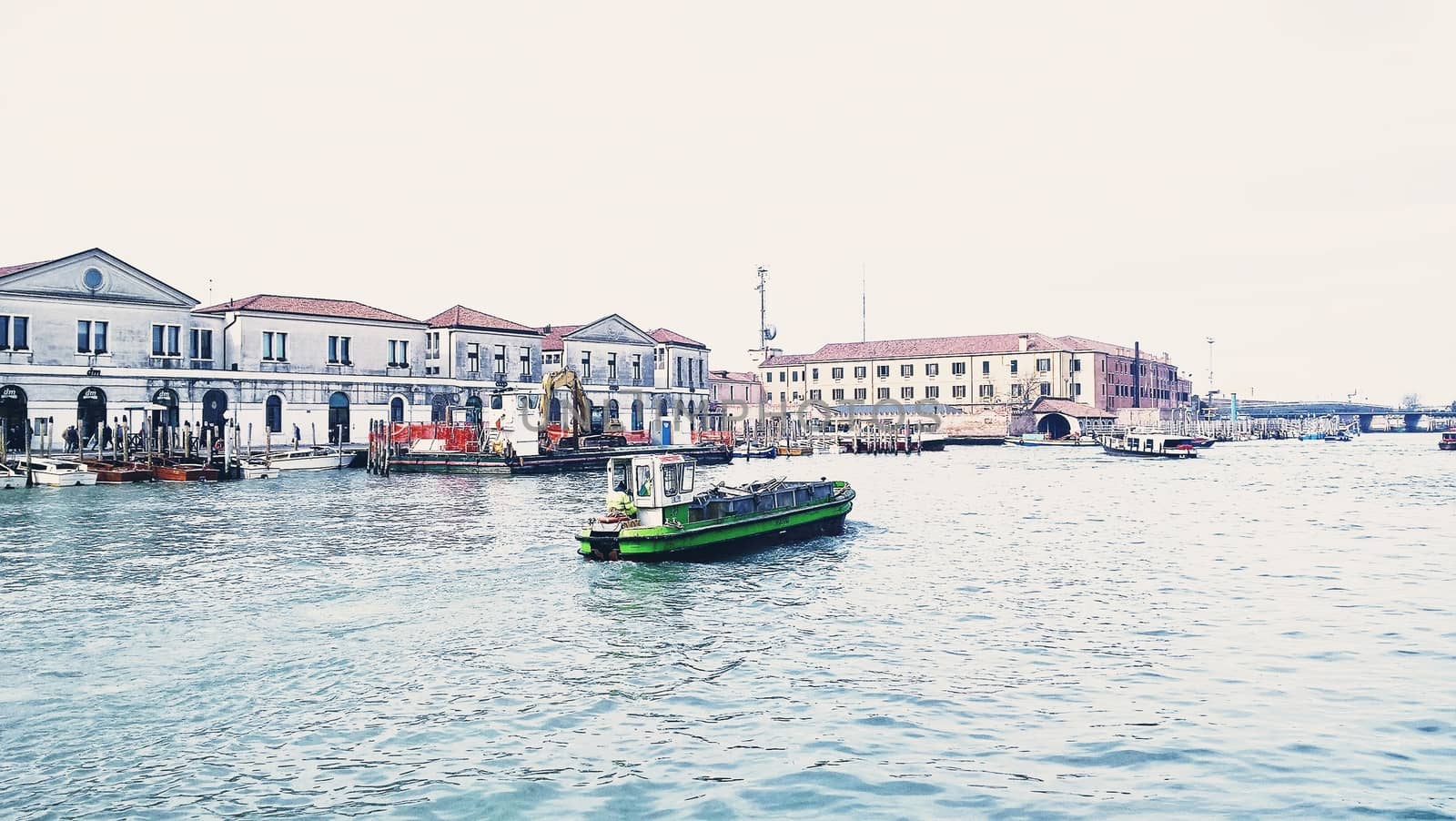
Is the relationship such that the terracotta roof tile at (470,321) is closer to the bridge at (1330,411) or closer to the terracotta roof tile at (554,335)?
the terracotta roof tile at (554,335)

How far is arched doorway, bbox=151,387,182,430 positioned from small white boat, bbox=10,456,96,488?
32.9 ft

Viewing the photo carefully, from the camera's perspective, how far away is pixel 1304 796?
10.2m

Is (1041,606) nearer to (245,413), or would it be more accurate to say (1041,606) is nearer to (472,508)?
(472,508)

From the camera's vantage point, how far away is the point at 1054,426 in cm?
11600

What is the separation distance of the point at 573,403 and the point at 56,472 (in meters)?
27.3

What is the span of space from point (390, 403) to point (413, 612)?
52077 millimetres

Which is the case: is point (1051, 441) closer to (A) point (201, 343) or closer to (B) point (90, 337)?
(A) point (201, 343)

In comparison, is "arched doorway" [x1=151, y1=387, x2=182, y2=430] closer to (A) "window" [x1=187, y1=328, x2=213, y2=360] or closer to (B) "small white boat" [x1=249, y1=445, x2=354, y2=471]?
(A) "window" [x1=187, y1=328, x2=213, y2=360]

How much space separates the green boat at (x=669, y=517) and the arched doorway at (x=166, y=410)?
40963 millimetres

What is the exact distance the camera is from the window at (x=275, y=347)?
61.7m

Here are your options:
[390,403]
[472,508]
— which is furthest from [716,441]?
[472,508]

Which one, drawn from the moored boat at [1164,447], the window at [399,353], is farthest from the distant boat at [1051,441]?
the window at [399,353]

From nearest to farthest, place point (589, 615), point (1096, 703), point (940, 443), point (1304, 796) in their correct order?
point (1304, 796) → point (1096, 703) → point (589, 615) → point (940, 443)

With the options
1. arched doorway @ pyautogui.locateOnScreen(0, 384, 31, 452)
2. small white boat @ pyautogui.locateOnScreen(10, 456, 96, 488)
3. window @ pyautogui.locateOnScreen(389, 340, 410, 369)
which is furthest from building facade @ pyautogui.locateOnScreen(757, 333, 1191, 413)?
small white boat @ pyautogui.locateOnScreen(10, 456, 96, 488)
